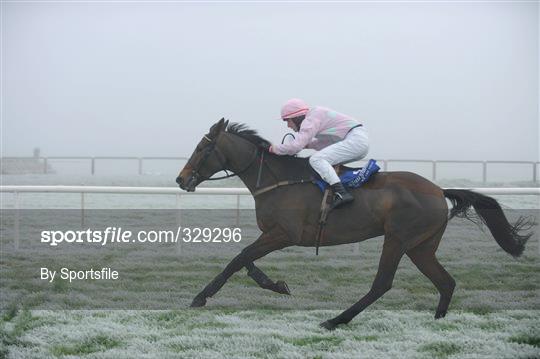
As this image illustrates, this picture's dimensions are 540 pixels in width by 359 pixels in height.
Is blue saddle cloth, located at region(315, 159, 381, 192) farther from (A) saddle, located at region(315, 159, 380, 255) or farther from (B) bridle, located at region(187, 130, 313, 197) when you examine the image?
(B) bridle, located at region(187, 130, 313, 197)

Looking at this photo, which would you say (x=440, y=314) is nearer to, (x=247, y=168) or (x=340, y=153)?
(x=340, y=153)

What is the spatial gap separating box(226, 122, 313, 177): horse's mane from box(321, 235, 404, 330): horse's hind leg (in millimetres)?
699

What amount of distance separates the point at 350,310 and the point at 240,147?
1.25 m

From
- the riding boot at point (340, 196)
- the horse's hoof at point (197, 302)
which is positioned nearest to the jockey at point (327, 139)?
the riding boot at point (340, 196)

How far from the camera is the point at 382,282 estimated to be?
12.7ft

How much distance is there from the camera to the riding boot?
12.7ft

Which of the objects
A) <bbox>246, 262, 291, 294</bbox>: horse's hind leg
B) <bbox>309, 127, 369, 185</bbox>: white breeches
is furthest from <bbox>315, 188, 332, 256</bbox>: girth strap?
<bbox>246, 262, 291, 294</bbox>: horse's hind leg

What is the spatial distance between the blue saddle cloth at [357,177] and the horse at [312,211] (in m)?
0.04

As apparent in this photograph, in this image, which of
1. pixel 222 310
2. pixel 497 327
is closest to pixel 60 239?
pixel 222 310

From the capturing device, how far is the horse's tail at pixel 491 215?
13.9 ft

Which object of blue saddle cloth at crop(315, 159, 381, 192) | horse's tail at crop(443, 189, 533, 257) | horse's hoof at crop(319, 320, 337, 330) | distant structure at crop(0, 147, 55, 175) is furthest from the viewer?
distant structure at crop(0, 147, 55, 175)

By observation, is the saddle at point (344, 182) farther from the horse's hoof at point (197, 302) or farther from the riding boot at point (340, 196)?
the horse's hoof at point (197, 302)

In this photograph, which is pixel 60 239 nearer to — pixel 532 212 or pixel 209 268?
pixel 209 268

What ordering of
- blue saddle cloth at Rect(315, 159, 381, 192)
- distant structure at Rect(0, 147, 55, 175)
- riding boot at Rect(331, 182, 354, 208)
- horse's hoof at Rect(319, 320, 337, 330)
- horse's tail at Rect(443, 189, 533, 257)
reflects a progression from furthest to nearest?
distant structure at Rect(0, 147, 55, 175) < horse's tail at Rect(443, 189, 533, 257) < blue saddle cloth at Rect(315, 159, 381, 192) < riding boot at Rect(331, 182, 354, 208) < horse's hoof at Rect(319, 320, 337, 330)
